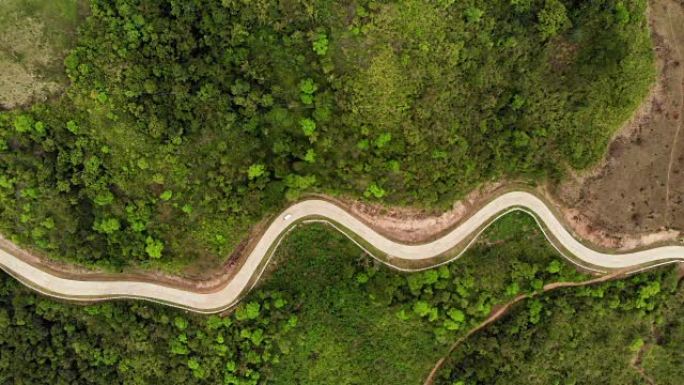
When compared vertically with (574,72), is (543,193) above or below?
below

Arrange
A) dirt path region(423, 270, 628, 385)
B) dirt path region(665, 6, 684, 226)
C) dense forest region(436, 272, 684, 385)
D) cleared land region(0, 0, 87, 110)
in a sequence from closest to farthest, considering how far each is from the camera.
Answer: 1. cleared land region(0, 0, 87, 110)
2. dirt path region(665, 6, 684, 226)
3. dense forest region(436, 272, 684, 385)
4. dirt path region(423, 270, 628, 385)

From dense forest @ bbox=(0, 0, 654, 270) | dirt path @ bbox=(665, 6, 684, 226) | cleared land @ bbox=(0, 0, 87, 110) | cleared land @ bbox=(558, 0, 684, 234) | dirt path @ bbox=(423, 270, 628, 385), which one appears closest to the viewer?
cleared land @ bbox=(0, 0, 87, 110)

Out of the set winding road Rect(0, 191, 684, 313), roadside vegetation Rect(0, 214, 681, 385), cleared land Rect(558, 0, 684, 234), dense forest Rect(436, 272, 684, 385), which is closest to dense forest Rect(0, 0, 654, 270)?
cleared land Rect(558, 0, 684, 234)

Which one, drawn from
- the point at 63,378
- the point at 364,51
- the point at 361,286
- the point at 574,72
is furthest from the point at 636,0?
the point at 63,378

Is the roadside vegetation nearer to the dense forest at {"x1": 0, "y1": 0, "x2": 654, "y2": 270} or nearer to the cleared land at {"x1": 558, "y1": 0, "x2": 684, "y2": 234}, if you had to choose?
the cleared land at {"x1": 558, "y1": 0, "x2": 684, "y2": 234}

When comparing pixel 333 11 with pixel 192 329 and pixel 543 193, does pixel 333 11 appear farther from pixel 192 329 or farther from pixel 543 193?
pixel 192 329

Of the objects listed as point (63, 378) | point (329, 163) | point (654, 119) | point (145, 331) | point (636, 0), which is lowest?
point (63, 378)
